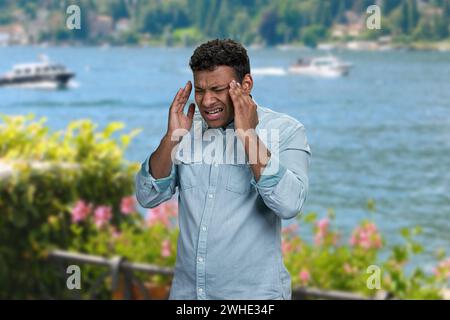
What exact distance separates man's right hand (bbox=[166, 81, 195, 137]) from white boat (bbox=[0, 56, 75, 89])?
1586 centimetres

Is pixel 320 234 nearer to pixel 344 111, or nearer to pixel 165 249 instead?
pixel 165 249

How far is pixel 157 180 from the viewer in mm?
1221

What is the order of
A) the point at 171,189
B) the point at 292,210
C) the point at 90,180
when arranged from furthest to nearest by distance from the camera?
the point at 90,180
the point at 171,189
the point at 292,210

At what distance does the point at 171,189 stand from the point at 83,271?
193 centimetres

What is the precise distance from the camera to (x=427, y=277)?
2.80 meters

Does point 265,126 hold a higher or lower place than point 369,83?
higher

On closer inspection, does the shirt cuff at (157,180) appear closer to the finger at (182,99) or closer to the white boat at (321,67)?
the finger at (182,99)

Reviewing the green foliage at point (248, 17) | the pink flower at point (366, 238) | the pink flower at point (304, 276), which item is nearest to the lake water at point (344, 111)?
the green foliage at point (248, 17)

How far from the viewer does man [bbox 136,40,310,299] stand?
118cm

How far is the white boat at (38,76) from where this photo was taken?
16.8 m

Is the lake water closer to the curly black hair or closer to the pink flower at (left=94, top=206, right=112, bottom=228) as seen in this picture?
the pink flower at (left=94, top=206, right=112, bottom=228)

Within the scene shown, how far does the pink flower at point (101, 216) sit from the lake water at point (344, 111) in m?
8.97

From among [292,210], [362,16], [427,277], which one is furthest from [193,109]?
[362,16]

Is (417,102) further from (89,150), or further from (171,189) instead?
(171,189)
